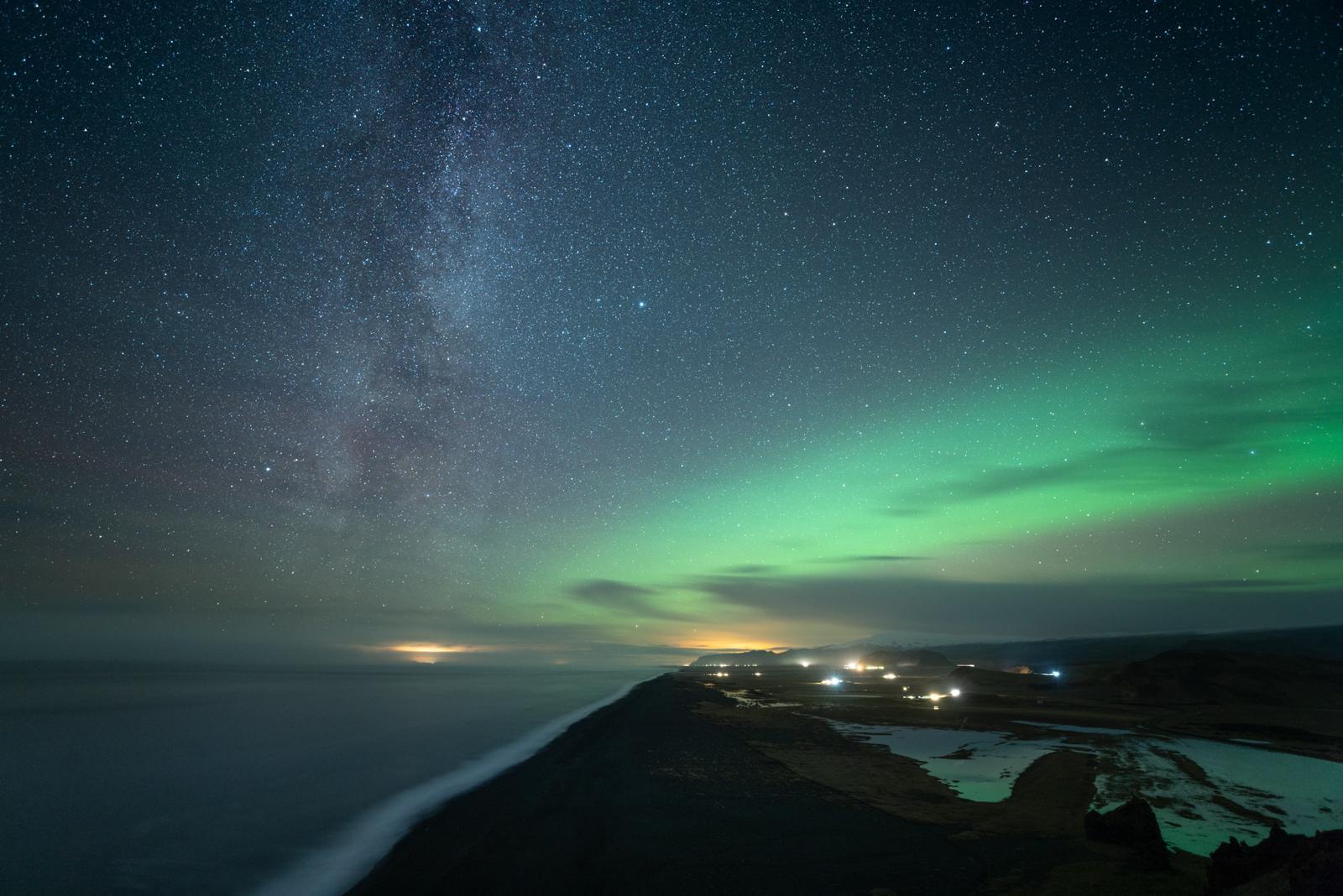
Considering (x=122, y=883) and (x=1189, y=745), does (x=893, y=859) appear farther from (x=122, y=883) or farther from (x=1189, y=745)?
(x=1189, y=745)

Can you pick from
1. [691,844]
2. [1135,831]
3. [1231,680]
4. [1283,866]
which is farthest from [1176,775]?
[1231,680]

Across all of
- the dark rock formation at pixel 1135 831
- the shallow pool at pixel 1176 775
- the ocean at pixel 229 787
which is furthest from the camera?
the shallow pool at pixel 1176 775

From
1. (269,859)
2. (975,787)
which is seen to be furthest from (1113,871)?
(269,859)

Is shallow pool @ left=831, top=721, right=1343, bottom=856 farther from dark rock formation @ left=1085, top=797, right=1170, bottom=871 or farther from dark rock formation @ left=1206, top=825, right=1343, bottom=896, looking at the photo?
dark rock formation @ left=1206, top=825, right=1343, bottom=896

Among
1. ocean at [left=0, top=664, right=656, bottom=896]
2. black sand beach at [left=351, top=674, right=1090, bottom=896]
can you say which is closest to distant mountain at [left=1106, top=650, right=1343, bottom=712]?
black sand beach at [left=351, top=674, right=1090, bottom=896]

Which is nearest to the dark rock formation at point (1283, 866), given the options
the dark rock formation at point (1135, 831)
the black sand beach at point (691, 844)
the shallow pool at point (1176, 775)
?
the dark rock formation at point (1135, 831)

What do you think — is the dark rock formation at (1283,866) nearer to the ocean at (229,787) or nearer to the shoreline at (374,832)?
the shoreline at (374,832)
